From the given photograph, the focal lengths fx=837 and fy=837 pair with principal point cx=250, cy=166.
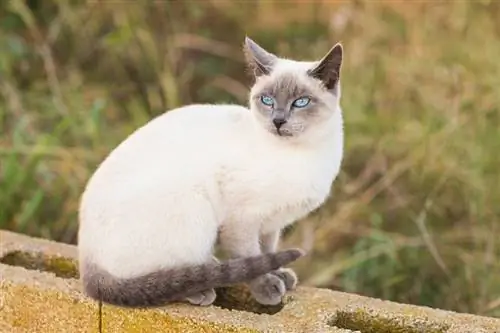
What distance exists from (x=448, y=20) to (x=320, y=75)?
140cm

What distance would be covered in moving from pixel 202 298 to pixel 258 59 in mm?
440

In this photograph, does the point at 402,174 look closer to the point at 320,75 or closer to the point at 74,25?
the point at 320,75

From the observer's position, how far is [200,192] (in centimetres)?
147

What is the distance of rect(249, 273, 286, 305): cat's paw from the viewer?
152 cm

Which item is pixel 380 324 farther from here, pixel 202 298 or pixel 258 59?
pixel 258 59

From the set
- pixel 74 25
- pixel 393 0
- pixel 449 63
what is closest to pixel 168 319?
pixel 449 63

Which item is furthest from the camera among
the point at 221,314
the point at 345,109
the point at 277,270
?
the point at 345,109

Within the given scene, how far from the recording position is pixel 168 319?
1430mm

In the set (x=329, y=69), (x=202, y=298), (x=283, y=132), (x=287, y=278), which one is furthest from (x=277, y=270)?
(x=329, y=69)

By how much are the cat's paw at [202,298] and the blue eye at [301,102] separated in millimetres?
361

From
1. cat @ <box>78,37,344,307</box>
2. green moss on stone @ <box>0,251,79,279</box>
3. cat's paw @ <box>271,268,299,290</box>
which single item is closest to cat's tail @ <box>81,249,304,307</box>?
cat @ <box>78,37,344,307</box>

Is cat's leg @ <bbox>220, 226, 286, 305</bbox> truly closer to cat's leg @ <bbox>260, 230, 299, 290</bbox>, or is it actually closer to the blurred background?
cat's leg @ <bbox>260, 230, 299, 290</bbox>

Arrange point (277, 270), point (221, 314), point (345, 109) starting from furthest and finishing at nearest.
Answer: point (345, 109) < point (277, 270) < point (221, 314)

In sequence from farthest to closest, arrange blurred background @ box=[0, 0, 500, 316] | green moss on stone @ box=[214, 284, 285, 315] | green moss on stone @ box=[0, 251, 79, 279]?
blurred background @ box=[0, 0, 500, 316] → green moss on stone @ box=[0, 251, 79, 279] → green moss on stone @ box=[214, 284, 285, 315]
